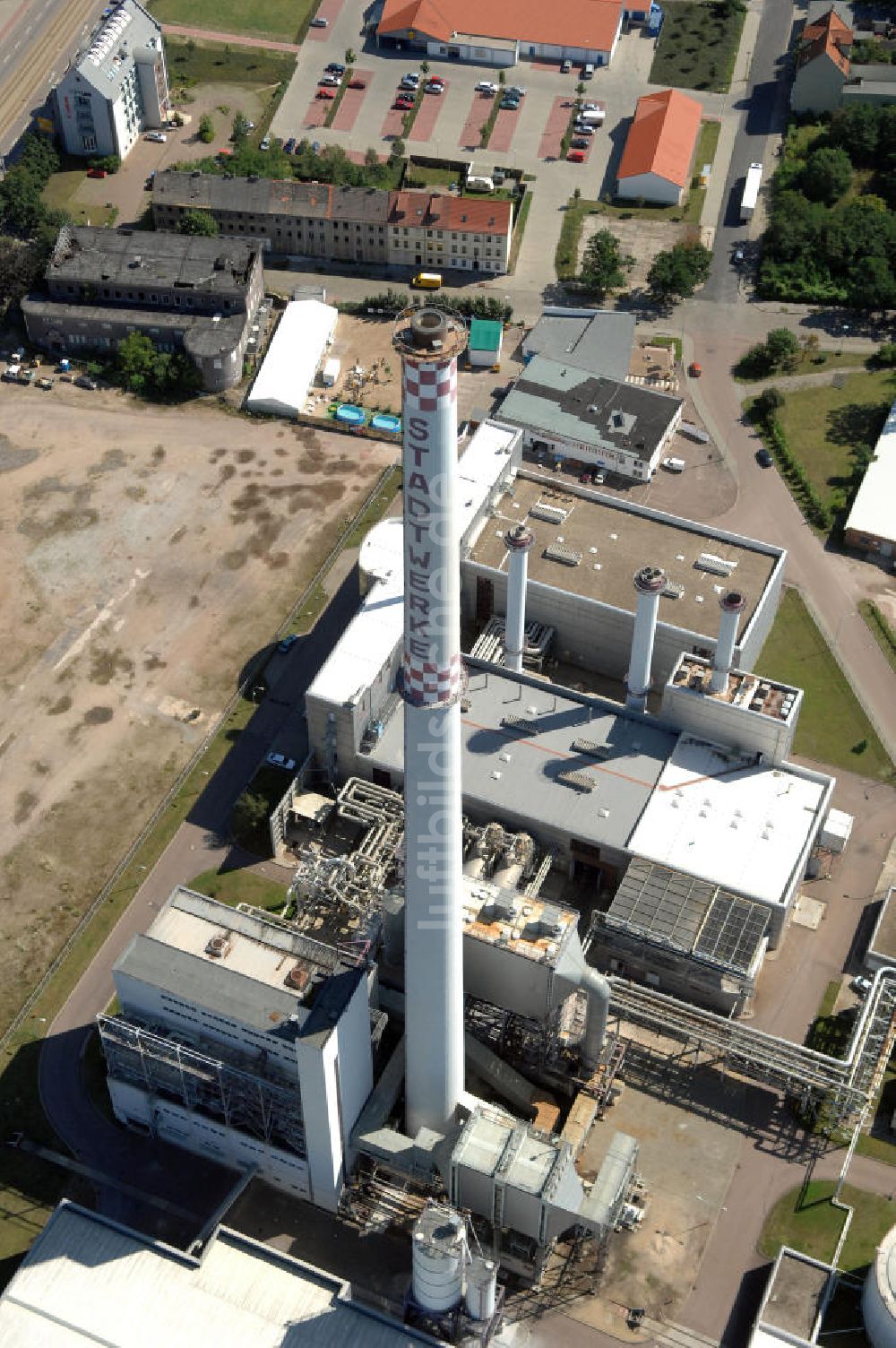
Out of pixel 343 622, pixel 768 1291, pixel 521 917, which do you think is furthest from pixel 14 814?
pixel 768 1291

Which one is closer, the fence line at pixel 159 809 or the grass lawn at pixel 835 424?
the fence line at pixel 159 809

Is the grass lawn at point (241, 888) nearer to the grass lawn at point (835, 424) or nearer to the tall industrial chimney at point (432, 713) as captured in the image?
the tall industrial chimney at point (432, 713)

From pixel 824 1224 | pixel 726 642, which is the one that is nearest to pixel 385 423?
pixel 726 642

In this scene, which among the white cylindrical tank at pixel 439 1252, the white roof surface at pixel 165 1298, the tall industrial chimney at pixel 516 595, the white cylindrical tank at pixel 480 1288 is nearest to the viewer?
the white cylindrical tank at pixel 439 1252

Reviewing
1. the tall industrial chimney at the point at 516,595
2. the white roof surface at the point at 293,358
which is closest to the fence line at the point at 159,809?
the white roof surface at the point at 293,358

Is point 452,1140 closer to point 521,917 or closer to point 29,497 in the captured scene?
point 521,917

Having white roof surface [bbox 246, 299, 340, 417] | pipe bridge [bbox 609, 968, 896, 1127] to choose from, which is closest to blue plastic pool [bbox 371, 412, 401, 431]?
white roof surface [bbox 246, 299, 340, 417]

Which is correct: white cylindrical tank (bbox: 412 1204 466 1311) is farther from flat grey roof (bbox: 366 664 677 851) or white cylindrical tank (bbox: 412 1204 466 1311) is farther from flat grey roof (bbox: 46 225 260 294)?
flat grey roof (bbox: 46 225 260 294)
